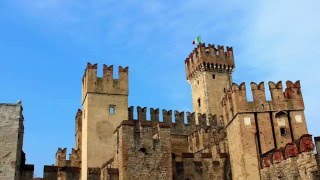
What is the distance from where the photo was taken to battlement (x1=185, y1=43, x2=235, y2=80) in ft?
153

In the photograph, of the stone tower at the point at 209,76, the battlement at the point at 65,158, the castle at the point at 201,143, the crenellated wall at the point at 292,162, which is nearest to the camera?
the crenellated wall at the point at 292,162

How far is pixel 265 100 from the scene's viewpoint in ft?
80.4

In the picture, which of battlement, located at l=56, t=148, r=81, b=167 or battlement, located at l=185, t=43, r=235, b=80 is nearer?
battlement, located at l=56, t=148, r=81, b=167

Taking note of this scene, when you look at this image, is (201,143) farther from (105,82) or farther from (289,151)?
(289,151)

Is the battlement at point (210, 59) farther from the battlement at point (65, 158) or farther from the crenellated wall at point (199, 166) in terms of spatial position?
the crenellated wall at point (199, 166)

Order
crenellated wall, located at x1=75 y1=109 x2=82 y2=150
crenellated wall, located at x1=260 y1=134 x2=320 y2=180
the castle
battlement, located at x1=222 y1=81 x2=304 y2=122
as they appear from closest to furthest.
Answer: crenellated wall, located at x1=260 y1=134 x2=320 y2=180
the castle
battlement, located at x1=222 y1=81 x2=304 y2=122
crenellated wall, located at x1=75 y1=109 x2=82 y2=150

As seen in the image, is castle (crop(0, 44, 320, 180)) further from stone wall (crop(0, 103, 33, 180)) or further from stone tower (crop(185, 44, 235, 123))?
stone tower (crop(185, 44, 235, 123))

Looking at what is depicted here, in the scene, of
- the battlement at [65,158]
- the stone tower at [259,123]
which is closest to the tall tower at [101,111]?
the battlement at [65,158]

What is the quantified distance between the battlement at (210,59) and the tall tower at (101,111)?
14.9 metres

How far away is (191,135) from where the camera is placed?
35.5 metres

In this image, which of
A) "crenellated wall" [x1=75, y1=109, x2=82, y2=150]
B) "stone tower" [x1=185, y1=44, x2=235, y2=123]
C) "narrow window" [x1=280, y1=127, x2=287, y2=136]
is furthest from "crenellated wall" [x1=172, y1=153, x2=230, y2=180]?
"stone tower" [x1=185, y1=44, x2=235, y2=123]

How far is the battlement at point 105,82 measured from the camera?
32.3m

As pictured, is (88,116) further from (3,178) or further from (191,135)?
(3,178)

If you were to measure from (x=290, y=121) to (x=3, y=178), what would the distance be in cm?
1526
